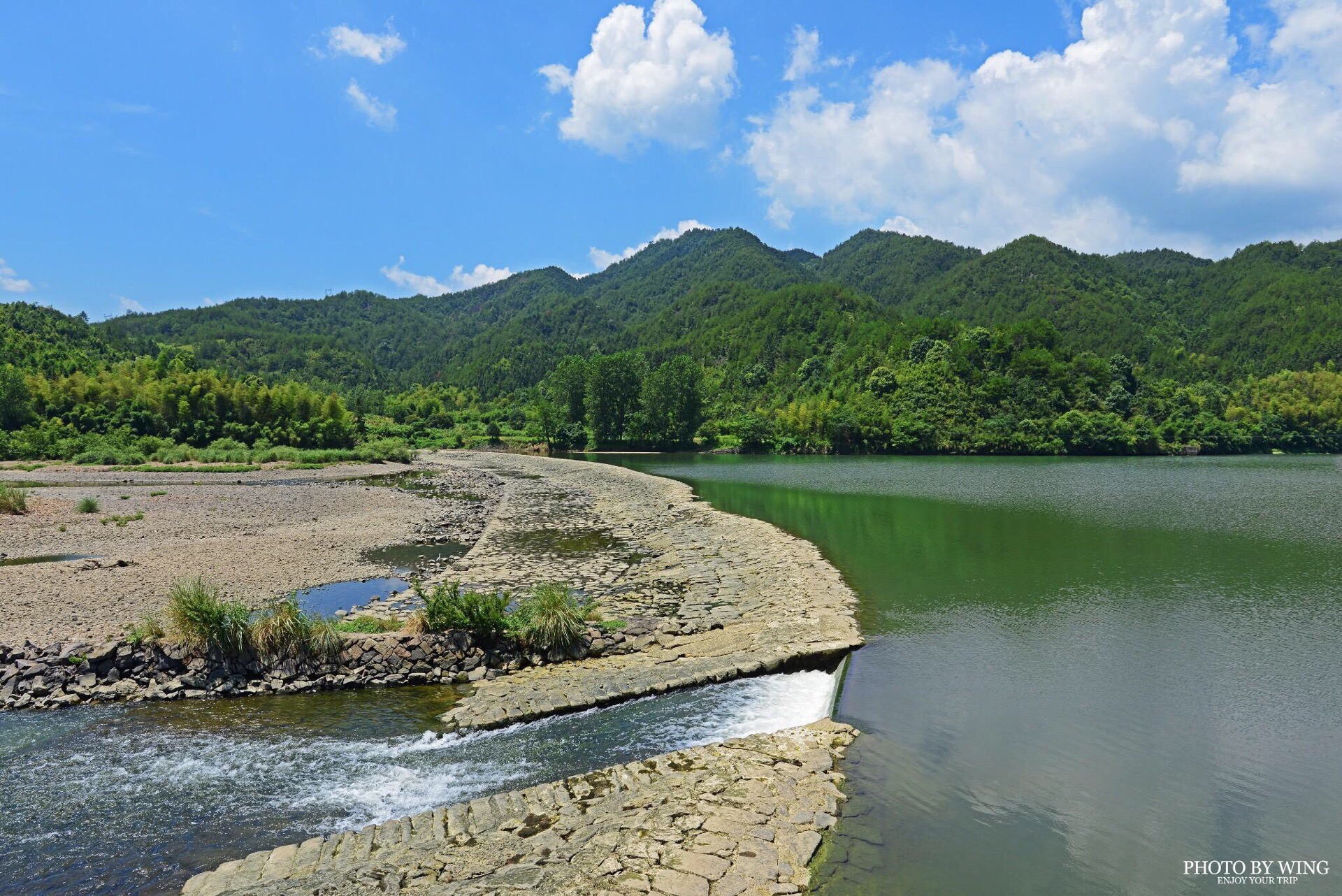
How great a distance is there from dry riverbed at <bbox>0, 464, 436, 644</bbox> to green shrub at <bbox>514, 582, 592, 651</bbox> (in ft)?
29.3

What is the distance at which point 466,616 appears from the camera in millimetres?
14508

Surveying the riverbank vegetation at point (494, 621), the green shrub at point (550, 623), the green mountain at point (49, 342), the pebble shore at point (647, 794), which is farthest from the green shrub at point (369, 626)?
the green mountain at point (49, 342)

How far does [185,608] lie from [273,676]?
2.20 meters

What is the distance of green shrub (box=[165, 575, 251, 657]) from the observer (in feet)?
43.7

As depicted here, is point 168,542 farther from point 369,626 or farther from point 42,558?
point 369,626

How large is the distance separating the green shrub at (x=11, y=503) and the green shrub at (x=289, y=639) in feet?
96.8

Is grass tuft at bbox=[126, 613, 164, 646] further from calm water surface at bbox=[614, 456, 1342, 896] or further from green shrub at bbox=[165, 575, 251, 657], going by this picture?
calm water surface at bbox=[614, 456, 1342, 896]

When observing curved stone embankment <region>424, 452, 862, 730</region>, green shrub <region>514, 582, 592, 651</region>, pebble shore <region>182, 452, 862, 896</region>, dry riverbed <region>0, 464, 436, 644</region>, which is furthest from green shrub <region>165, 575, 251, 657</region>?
green shrub <region>514, 582, 592, 651</region>

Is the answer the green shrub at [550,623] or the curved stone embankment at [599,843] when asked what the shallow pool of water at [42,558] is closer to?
the green shrub at [550,623]

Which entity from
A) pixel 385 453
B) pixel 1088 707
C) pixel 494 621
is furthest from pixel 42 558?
pixel 385 453

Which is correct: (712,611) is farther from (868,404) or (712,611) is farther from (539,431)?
(539,431)

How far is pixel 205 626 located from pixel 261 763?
4.57m

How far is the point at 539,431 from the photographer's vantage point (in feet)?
389

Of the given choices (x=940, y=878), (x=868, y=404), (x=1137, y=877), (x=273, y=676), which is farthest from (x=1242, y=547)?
(x=868, y=404)
